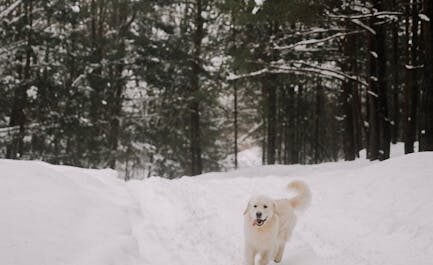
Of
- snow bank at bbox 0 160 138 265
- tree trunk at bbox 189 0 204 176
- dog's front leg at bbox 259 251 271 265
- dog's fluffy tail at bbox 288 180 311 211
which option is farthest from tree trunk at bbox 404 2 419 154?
tree trunk at bbox 189 0 204 176

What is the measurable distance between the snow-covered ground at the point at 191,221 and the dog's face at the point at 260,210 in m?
0.95

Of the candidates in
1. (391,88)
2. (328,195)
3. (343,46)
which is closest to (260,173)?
(343,46)

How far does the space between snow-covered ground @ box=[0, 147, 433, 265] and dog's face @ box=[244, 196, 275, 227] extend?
95cm

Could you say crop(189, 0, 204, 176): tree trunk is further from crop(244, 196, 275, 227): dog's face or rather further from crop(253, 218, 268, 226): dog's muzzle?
crop(253, 218, 268, 226): dog's muzzle

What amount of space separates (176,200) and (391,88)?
17.6 meters

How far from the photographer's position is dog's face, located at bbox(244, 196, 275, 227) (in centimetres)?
621

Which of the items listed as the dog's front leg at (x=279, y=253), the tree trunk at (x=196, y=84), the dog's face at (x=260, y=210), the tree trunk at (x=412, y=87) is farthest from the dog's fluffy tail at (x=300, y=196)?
the tree trunk at (x=196, y=84)

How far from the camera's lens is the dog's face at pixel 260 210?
6207mm

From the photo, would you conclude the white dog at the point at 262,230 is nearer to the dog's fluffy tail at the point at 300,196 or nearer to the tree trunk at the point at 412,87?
the dog's fluffy tail at the point at 300,196

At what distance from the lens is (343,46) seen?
1927cm

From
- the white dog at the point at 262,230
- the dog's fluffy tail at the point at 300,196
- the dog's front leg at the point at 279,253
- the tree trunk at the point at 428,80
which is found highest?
the tree trunk at the point at 428,80

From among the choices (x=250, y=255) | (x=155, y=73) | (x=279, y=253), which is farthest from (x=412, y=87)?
(x=155, y=73)

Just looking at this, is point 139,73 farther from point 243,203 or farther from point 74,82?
point 243,203

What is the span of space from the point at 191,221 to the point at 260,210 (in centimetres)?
286
